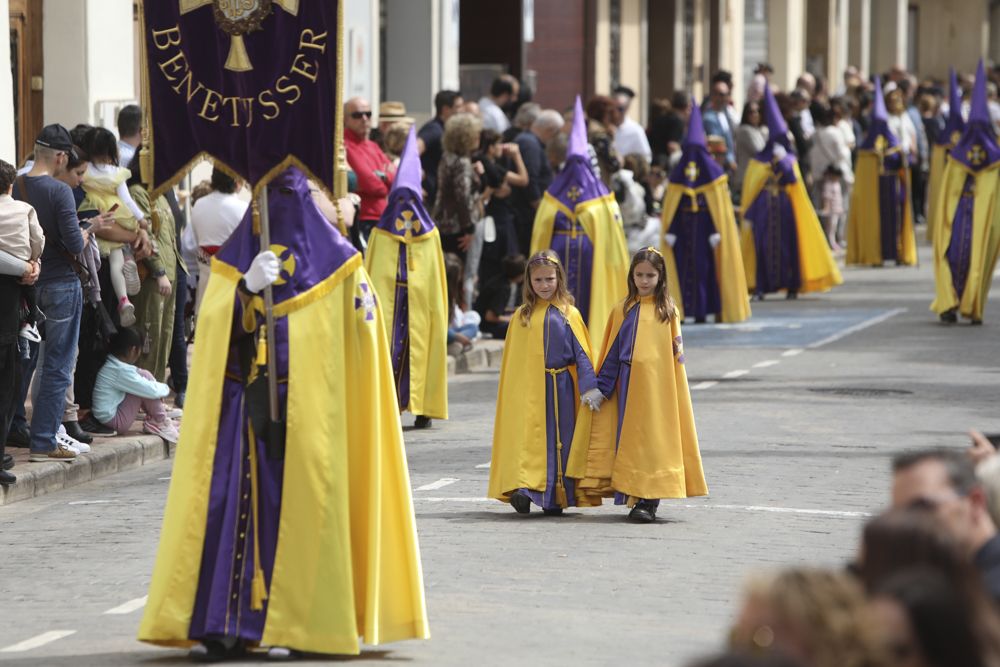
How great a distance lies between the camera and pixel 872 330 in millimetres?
21328

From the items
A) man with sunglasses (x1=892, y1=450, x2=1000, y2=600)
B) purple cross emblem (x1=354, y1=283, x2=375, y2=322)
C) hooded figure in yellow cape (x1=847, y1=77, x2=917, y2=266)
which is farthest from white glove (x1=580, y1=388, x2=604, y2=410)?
A: hooded figure in yellow cape (x1=847, y1=77, x2=917, y2=266)

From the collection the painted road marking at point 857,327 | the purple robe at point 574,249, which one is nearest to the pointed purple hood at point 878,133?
the painted road marking at point 857,327

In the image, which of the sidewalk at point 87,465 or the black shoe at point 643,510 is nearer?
the black shoe at point 643,510

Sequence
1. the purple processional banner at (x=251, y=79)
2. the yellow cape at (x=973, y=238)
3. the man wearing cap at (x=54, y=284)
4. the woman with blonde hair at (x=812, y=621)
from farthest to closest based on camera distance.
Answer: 1. the yellow cape at (x=973, y=238)
2. the man wearing cap at (x=54, y=284)
3. the purple processional banner at (x=251, y=79)
4. the woman with blonde hair at (x=812, y=621)

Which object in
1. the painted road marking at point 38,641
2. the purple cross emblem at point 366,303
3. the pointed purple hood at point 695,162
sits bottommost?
the painted road marking at point 38,641

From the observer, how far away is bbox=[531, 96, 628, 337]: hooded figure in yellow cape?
17.1 metres

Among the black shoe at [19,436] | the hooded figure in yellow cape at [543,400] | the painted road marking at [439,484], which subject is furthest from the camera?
the black shoe at [19,436]

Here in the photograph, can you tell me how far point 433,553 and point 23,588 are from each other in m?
1.77

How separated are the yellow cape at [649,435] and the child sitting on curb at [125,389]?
3.67 metres

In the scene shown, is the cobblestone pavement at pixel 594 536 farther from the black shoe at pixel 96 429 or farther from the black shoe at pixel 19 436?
the black shoe at pixel 19 436

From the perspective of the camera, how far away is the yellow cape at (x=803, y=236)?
2475 cm

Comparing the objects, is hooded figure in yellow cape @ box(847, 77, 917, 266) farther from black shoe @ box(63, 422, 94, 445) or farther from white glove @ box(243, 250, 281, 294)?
white glove @ box(243, 250, 281, 294)

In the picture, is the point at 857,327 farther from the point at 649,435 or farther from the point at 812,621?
the point at 812,621

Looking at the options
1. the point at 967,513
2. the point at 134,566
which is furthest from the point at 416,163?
the point at 967,513
